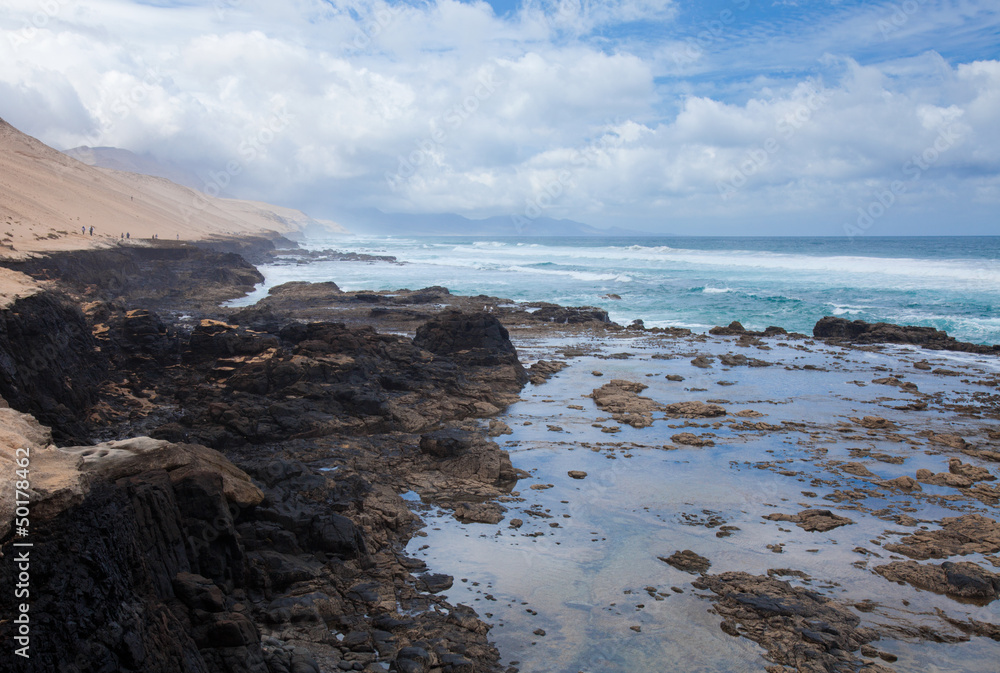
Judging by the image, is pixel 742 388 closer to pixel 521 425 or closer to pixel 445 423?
pixel 521 425

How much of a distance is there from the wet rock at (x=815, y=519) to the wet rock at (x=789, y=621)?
180cm

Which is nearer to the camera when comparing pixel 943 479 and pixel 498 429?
pixel 943 479

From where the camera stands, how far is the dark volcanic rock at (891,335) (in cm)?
2227

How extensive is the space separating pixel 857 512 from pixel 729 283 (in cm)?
4026

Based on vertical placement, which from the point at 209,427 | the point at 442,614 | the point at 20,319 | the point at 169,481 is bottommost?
the point at 442,614

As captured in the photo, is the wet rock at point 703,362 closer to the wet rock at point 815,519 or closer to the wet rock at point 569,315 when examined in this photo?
the wet rock at point 569,315

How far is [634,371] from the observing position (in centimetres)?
1773

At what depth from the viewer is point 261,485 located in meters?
7.38

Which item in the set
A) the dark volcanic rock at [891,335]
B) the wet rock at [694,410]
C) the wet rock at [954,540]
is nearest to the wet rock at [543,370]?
the wet rock at [694,410]

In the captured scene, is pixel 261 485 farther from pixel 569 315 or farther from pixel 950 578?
pixel 569 315

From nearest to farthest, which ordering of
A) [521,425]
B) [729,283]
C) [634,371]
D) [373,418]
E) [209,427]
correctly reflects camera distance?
[209,427]
[373,418]
[521,425]
[634,371]
[729,283]

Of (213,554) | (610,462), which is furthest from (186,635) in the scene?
(610,462)

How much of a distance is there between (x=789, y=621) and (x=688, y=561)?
1.38m

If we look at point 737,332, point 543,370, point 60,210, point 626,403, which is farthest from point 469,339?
point 60,210
